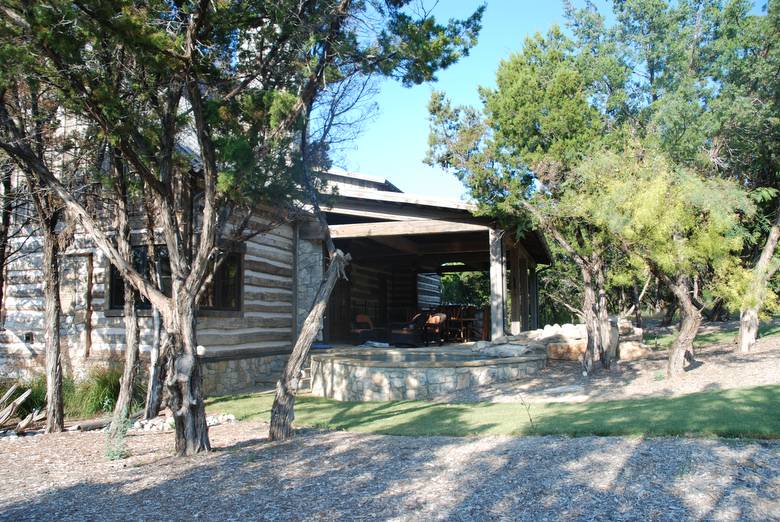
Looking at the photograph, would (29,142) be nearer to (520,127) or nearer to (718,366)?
(520,127)

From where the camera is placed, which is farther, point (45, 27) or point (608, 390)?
point (608, 390)

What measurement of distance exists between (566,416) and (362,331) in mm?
10959

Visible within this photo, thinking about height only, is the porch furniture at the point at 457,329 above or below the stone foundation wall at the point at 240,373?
above

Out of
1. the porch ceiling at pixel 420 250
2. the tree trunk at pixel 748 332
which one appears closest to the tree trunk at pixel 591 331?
the tree trunk at pixel 748 332

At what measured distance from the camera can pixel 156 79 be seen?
7957 millimetres

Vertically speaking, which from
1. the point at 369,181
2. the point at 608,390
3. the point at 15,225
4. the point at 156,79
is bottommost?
the point at 608,390

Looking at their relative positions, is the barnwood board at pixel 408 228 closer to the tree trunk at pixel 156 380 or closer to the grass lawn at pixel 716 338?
the tree trunk at pixel 156 380

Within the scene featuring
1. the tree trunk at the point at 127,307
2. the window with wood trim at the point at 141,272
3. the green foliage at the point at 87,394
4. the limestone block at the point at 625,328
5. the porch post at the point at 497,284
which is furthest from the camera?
the limestone block at the point at 625,328

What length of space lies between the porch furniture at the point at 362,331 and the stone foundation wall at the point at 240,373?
4.16m

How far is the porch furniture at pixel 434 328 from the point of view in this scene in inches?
704

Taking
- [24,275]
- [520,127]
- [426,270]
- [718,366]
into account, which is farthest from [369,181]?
[718,366]

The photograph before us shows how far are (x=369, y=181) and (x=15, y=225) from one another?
12.2m

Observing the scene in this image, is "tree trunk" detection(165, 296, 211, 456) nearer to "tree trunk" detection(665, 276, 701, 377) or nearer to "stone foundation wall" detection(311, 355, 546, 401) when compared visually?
"stone foundation wall" detection(311, 355, 546, 401)

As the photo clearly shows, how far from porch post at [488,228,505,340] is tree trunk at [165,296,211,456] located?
318 inches
